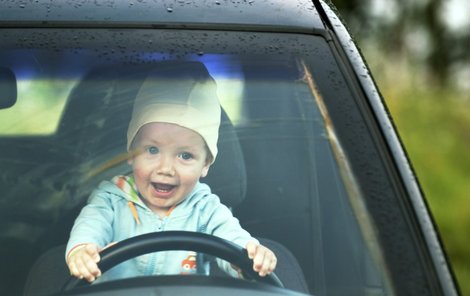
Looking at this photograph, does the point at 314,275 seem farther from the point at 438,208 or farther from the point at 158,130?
the point at 438,208

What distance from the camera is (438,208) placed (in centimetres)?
852

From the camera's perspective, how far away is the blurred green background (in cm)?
850

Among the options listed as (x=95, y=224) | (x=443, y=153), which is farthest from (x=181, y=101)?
(x=443, y=153)

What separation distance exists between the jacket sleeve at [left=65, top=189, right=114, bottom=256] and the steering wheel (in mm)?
52

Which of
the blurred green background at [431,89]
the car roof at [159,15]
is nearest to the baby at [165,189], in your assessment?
the car roof at [159,15]

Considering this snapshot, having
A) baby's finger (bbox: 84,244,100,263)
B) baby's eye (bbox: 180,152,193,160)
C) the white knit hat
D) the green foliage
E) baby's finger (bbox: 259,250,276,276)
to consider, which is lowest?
baby's finger (bbox: 259,250,276,276)

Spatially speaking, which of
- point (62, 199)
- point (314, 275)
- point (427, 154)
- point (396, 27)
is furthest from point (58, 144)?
point (396, 27)

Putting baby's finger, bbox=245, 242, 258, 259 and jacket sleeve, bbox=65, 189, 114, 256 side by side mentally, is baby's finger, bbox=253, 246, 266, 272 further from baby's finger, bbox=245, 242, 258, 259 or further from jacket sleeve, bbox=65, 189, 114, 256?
jacket sleeve, bbox=65, 189, 114, 256

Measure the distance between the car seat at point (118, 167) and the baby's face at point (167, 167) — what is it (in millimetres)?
37

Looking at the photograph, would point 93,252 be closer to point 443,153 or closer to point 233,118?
point 233,118

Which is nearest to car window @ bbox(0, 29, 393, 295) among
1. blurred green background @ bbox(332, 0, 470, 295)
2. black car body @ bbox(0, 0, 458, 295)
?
black car body @ bbox(0, 0, 458, 295)

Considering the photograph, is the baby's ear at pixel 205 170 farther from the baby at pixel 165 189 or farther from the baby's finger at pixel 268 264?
the baby's finger at pixel 268 264

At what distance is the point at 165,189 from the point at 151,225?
9 centimetres

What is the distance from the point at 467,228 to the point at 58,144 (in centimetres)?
587
